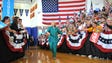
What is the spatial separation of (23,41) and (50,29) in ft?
4.54

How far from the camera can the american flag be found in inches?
731

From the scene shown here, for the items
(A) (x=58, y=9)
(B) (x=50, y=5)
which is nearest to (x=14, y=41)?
(B) (x=50, y=5)

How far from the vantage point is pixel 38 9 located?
72.5 feet

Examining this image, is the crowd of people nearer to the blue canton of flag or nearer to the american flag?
the american flag

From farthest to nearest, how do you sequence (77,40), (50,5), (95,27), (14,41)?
(50,5) → (77,40) → (95,27) → (14,41)

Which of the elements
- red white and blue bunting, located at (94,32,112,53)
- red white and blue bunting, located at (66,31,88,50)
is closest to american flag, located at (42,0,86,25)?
red white and blue bunting, located at (66,31,88,50)

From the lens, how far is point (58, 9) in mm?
19266

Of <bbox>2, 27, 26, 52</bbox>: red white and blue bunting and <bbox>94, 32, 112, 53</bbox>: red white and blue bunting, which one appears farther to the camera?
<bbox>94, 32, 112, 53</bbox>: red white and blue bunting

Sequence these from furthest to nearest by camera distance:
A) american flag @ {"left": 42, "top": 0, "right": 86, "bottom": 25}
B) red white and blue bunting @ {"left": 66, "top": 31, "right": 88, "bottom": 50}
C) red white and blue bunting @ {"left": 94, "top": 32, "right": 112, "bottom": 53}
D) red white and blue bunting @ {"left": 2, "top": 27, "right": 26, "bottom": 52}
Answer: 1. american flag @ {"left": 42, "top": 0, "right": 86, "bottom": 25}
2. red white and blue bunting @ {"left": 66, "top": 31, "right": 88, "bottom": 50}
3. red white and blue bunting @ {"left": 94, "top": 32, "right": 112, "bottom": 53}
4. red white and blue bunting @ {"left": 2, "top": 27, "right": 26, "bottom": 52}

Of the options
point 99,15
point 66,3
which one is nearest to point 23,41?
point 99,15

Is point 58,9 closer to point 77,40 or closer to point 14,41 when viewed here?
point 77,40

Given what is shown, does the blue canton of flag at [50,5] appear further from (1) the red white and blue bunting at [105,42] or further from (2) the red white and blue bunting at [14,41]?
(1) the red white and blue bunting at [105,42]

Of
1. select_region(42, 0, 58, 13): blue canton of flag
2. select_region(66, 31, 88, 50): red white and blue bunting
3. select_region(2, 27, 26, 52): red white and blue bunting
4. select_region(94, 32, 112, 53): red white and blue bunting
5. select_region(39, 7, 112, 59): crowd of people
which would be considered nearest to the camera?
select_region(2, 27, 26, 52): red white and blue bunting

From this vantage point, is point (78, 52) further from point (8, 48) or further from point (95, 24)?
point (8, 48)
